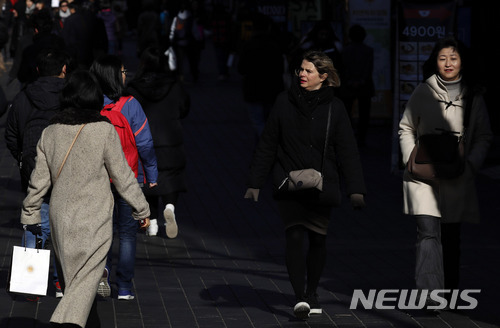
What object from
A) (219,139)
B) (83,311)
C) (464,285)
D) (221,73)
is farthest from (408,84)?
(221,73)

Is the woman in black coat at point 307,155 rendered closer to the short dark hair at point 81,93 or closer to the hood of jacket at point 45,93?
the short dark hair at point 81,93

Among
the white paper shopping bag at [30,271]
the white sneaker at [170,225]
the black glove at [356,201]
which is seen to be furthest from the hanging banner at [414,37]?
the white paper shopping bag at [30,271]

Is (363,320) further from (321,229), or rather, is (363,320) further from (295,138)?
(295,138)

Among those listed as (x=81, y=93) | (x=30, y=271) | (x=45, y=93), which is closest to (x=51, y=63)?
(x=45, y=93)

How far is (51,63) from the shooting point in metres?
7.70

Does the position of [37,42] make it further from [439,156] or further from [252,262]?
[439,156]

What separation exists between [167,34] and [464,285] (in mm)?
18002

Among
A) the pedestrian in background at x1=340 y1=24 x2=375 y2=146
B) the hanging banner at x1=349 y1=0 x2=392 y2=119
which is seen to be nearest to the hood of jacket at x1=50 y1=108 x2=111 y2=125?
the pedestrian in background at x1=340 y1=24 x2=375 y2=146

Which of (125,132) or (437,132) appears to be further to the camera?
(125,132)

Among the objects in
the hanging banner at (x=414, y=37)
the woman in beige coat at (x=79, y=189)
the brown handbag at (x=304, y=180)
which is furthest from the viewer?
the hanging banner at (x=414, y=37)

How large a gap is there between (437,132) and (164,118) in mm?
3221

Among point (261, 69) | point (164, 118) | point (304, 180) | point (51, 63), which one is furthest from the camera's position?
point (261, 69)

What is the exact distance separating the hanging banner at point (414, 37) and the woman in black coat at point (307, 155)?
19.4ft

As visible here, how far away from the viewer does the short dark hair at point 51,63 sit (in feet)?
25.2
